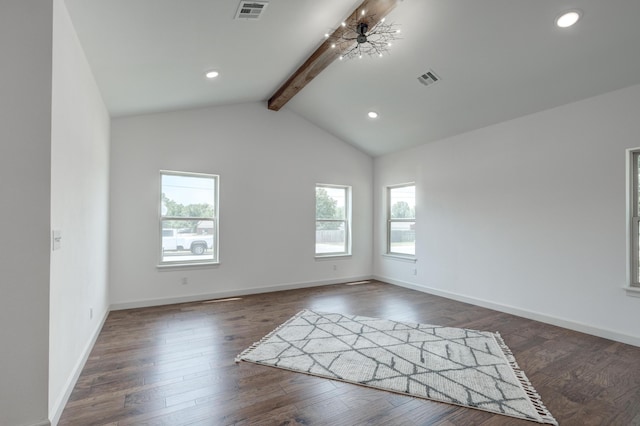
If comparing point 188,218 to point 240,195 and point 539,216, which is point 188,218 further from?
point 539,216

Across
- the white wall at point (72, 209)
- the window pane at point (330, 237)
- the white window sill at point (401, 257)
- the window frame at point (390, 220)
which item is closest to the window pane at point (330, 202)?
the window pane at point (330, 237)

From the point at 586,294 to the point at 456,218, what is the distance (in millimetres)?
1885

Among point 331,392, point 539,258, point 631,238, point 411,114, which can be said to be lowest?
point 331,392

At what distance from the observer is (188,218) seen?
4914 mm

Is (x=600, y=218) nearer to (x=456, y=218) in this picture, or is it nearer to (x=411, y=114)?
(x=456, y=218)

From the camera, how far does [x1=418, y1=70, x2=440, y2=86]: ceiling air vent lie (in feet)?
12.6

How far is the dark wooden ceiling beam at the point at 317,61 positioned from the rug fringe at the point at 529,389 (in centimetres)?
330

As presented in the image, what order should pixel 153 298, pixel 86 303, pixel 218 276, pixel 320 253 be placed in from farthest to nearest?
pixel 320 253 → pixel 218 276 → pixel 153 298 → pixel 86 303

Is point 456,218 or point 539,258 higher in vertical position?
point 456,218

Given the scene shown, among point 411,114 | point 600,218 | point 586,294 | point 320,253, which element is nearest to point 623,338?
point 586,294

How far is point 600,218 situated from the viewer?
138 inches

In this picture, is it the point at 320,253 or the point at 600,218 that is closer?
the point at 600,218

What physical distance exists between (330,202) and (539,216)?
3.46m

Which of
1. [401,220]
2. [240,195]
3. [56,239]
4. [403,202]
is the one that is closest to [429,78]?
[403,202]
